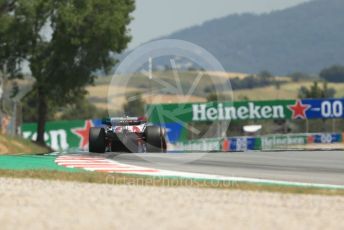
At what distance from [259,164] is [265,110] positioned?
40.6 m

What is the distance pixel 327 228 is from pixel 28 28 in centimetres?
4330

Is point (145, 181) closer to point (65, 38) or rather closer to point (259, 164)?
point (259, 164)

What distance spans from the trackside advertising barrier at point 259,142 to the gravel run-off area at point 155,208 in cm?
3307

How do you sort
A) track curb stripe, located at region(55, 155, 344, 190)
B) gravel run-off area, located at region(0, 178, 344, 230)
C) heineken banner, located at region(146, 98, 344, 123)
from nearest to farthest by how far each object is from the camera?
gravel run-off area, located at region(0, 178, 344, 230), track curb stripe, located at region(55, 155, 344, 190), heineken banner, located at region(146, 98, 344, 123)

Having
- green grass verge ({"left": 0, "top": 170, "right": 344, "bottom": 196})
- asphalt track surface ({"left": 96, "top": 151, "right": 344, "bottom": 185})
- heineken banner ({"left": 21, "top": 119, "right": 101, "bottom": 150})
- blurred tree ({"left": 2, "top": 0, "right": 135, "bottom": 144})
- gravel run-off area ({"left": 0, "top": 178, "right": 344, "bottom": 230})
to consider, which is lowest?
gravel run-off area ({"left": 0, "top": 178, "right": 344, "bottom": 230})

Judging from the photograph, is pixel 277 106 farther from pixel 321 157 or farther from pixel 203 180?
pixel 203 180

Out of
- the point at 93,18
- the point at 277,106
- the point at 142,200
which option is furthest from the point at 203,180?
the point at 277,106

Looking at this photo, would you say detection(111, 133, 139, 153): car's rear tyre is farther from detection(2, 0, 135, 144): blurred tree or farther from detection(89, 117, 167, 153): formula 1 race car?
detection(2, 0, 135, 144): blurred tree

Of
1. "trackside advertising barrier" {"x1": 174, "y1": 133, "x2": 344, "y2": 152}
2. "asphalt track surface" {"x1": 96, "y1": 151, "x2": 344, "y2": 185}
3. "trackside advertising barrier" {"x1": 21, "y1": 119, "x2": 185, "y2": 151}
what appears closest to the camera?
"asphalt track surface" {"x1": 96, "y1": 151, "x2": 344, "y2": 185}

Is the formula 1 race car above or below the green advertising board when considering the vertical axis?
below

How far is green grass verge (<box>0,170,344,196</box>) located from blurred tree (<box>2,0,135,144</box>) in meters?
34.5

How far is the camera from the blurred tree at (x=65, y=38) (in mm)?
50688

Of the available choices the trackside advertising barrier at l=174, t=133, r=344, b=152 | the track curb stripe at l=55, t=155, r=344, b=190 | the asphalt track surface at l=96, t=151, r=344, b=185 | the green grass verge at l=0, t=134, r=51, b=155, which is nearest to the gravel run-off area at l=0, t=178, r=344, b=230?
the track curb stripe at l=55, t=155, r=344, b=190

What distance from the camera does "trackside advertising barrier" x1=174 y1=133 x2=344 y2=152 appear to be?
49.1m
